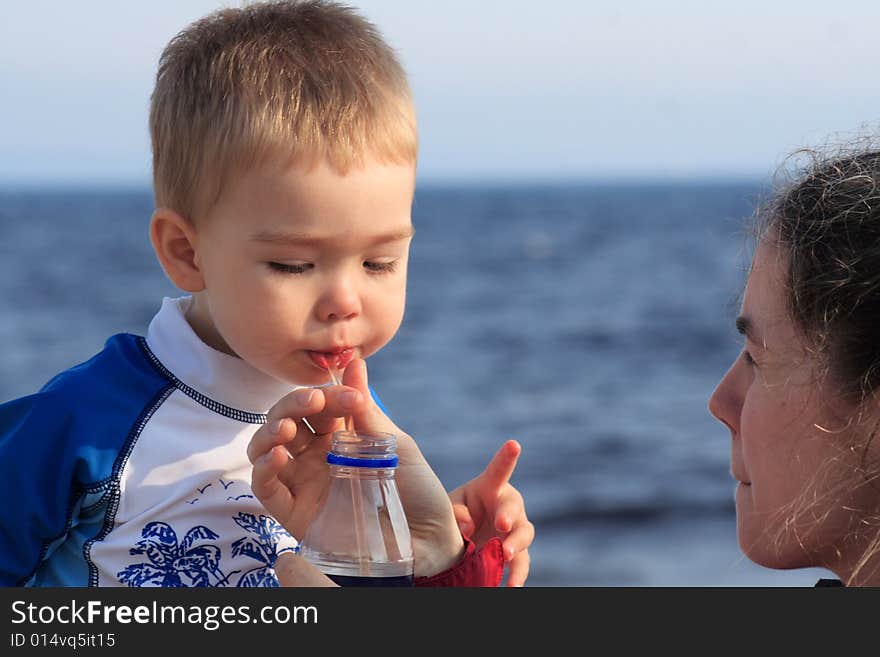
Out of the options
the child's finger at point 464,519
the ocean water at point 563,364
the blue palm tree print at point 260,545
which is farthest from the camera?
the ocean water at point 563,364

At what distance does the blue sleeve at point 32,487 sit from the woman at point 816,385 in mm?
1398

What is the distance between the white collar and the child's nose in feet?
1.02

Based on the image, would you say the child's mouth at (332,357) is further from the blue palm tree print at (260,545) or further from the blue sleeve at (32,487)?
the blue sleeve at (32,487)

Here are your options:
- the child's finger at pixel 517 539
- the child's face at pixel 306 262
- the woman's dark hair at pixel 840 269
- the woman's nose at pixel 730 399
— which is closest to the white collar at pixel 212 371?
Result: the child's face at pixel 306 262

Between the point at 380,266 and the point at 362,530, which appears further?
the point at 380,266

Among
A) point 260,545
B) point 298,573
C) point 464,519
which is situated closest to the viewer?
point 298,573

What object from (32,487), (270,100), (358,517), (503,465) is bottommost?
(358,517)

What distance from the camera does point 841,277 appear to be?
251cm

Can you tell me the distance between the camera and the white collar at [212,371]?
278 cm

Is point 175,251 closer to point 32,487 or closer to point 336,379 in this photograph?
point 336,379

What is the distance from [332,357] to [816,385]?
3.18 feet

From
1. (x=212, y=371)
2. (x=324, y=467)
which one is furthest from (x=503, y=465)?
(x=212, y=371)

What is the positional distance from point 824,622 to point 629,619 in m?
0.36

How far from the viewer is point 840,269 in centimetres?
252
